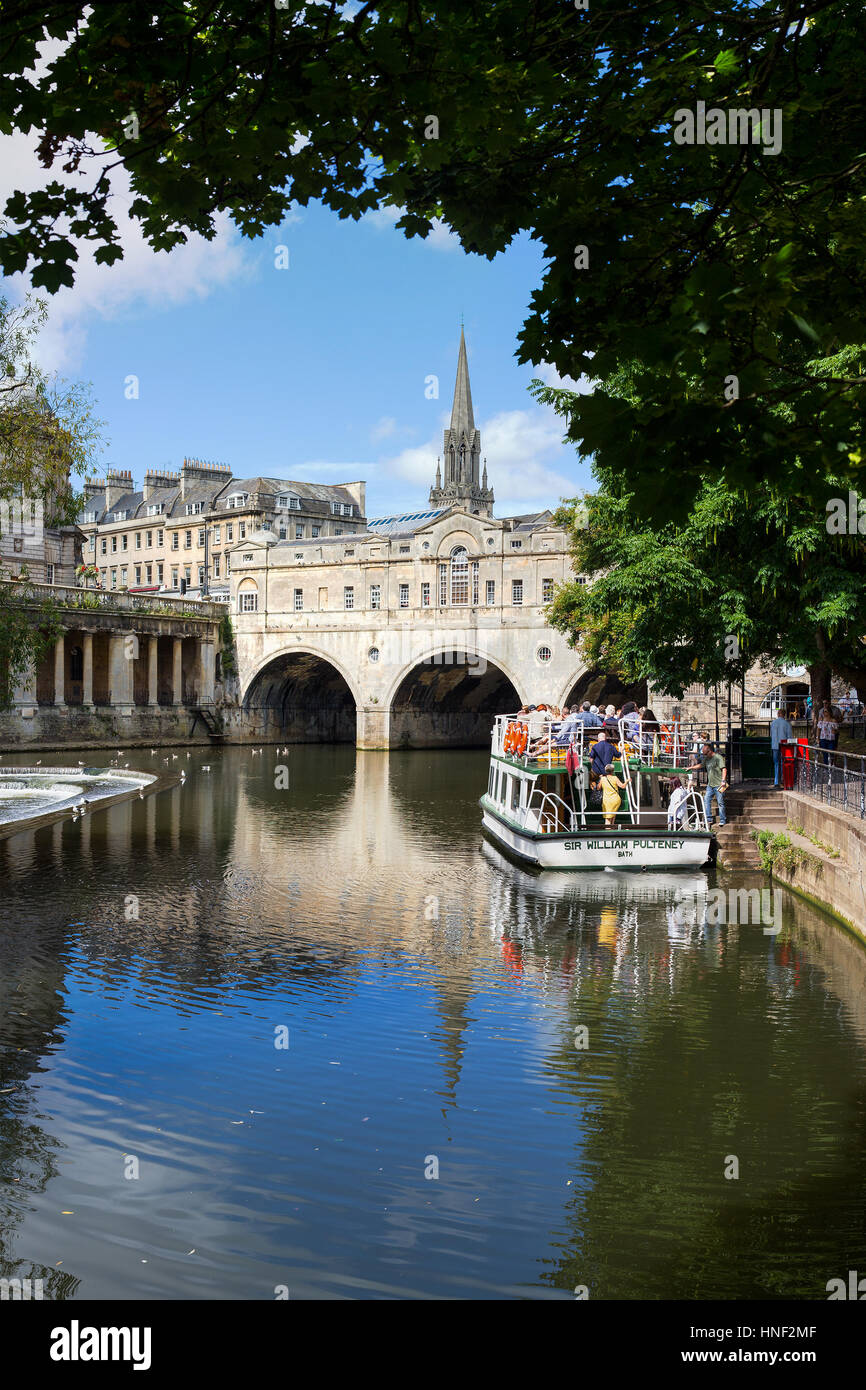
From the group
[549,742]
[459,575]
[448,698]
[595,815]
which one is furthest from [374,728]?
[595,815]

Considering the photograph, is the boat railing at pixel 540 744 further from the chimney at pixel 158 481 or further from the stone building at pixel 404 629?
the chimney at pixel 158 481

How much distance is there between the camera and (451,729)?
222ft

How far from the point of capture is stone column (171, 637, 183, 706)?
207 feet

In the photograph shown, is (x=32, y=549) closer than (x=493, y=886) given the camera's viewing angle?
No

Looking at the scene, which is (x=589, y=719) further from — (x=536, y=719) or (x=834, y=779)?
(x=834, y=779)

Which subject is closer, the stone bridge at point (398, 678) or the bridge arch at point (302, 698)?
the stone bridge at point (398, 678)

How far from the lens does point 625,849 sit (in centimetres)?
2114

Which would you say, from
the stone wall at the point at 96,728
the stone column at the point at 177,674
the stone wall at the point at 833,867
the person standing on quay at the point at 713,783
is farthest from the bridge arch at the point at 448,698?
the stone wall at the point at 833,867

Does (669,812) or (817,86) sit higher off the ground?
(817,86)

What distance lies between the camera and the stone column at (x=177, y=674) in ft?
207

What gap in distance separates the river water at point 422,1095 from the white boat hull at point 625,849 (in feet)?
5.45
